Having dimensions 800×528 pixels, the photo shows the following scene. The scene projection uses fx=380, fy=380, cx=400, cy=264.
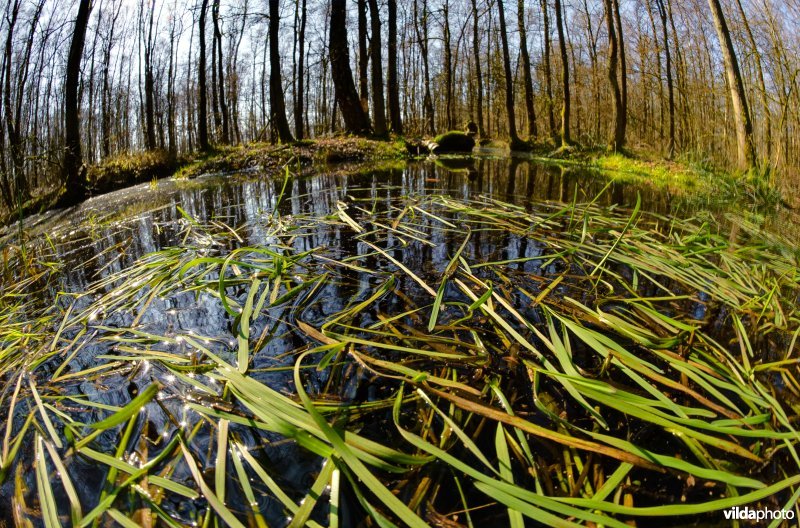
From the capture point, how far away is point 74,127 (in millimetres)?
7031

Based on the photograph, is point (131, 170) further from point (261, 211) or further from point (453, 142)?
point (453, 142)

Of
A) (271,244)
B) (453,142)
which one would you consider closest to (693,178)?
(271,244)

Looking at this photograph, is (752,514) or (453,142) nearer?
(752,514)

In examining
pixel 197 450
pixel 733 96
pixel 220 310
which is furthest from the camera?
pixel 733 96

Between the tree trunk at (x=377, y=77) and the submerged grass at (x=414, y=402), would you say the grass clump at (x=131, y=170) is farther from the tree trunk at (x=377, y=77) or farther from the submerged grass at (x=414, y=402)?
the submerged grass at (x=414, y=402)

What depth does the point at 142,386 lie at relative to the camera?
3.48ft

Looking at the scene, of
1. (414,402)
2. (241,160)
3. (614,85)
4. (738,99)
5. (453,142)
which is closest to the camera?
(414,402)

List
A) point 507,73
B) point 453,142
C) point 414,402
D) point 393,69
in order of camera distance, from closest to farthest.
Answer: point 414,402, point 393,69, point 453,142, point 507,73

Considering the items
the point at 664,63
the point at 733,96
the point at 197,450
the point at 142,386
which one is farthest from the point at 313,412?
the point at 664,63

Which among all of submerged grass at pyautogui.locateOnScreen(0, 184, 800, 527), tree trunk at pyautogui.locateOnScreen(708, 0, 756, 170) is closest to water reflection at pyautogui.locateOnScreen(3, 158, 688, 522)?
submerged grass at pyautogui.locateOnScreen(0, 184, 800, 527)

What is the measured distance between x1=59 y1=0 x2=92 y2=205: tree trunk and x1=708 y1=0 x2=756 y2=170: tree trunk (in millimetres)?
10050

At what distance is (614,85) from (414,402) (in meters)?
11.8

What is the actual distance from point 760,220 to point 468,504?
323 centimetres

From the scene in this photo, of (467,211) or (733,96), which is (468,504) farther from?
(733,96)
